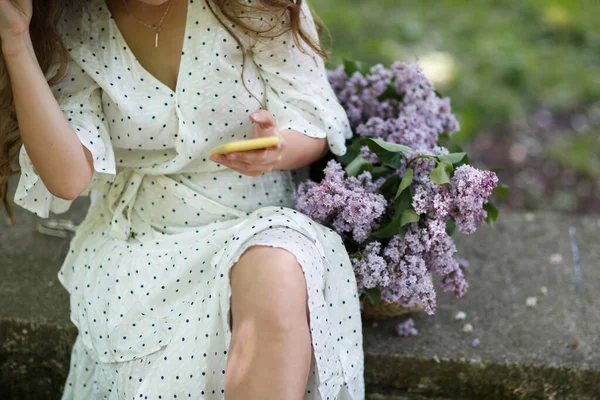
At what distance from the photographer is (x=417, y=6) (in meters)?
4.32

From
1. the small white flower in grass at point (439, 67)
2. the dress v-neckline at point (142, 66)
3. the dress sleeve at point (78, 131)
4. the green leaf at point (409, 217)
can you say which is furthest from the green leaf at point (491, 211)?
the small white flower in grass at point (439, 67)

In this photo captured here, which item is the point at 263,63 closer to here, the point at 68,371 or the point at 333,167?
the point at 333,167

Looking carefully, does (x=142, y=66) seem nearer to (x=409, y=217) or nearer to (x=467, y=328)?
(x=409, y=217)

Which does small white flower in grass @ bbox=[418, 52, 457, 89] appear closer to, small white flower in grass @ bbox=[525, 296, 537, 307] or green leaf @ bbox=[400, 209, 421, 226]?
small white flower in grass @ bbox=[525, 296, 537, 307]

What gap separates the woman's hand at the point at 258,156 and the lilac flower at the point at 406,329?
2.17 feet

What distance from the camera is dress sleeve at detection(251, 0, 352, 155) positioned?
5.97 ft

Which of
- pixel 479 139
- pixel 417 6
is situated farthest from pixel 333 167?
pixel 417 6

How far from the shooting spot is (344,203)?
1.76 meters

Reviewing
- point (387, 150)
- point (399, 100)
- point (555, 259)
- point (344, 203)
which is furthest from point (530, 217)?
point (344, 203)

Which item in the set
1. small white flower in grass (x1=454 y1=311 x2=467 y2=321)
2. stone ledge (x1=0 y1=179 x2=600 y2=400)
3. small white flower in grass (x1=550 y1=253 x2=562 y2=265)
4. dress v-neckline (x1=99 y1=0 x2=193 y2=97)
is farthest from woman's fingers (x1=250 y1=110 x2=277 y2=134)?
small white flower in grass (x1=550 y1=253 x2=562 y2=265)

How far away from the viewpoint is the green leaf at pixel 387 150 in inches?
72.5

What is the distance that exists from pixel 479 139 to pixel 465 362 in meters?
1.67

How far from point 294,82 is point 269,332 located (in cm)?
66

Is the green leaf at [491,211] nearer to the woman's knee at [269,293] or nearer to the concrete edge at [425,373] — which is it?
the concrete edge at [425,373]
